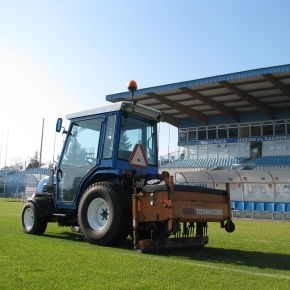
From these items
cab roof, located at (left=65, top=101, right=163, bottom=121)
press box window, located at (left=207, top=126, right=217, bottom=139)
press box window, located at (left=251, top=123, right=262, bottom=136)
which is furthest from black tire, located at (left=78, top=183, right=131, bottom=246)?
press box window, located at (left=207, top=126, right=217, bottom=139)

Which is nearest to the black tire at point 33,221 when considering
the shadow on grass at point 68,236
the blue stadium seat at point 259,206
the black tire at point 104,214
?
the shadow on grass at point 68,236

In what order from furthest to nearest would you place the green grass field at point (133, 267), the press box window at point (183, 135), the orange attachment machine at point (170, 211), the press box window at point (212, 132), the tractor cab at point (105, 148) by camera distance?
the press box window at point (183, 135)
the press box window at point (212, 132)
the tractor cab at point (105, 148)
the orange attachment machine at point (170, 211)
the green grass field at point (133, 267)

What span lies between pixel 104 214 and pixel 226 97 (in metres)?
27.9

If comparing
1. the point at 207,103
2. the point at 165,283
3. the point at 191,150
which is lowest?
the point at 165,283

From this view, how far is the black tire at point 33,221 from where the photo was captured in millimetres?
10492

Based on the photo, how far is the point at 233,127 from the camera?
40.2 metres

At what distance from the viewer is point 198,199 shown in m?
8.27

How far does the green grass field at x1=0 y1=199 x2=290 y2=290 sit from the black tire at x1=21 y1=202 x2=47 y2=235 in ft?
4.14

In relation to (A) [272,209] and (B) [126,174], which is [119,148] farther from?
(A) [272,209]

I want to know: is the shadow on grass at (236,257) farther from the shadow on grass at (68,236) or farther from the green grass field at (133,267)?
the shadow on grass at (68,236)

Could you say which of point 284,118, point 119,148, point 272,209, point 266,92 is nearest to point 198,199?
point 119,148

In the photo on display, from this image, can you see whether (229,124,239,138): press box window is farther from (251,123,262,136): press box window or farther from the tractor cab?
the tractor cab

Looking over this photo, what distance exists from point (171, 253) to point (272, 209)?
15725 mm

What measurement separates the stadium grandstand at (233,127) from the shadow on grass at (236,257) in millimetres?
15136
